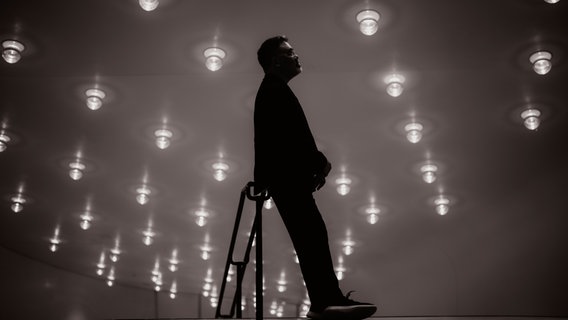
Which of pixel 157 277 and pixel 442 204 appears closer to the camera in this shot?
pixel 442 204

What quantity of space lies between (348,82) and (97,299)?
698 inches

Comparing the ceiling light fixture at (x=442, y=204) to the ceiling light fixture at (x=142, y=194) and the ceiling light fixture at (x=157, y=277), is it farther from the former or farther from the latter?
the ceiling light fixture at (x=157, y=277)

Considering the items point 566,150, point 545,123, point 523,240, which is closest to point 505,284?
point 523,240

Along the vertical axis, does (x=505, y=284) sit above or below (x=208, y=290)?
below

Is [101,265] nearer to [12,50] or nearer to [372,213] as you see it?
[372,213]

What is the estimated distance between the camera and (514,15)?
6668 mm

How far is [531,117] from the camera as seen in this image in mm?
8953

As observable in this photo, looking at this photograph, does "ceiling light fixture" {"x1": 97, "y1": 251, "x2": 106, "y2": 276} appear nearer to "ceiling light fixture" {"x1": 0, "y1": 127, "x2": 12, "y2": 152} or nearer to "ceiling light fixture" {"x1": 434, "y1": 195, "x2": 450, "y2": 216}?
"ceiling light fixture" {"x1": 0, "y1": 127, "x2": 12, "y2": 152}

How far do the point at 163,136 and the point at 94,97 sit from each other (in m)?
1.57

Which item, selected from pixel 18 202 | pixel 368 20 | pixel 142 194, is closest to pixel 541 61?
pixel 368 20

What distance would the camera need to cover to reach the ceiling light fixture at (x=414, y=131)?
9.30 m

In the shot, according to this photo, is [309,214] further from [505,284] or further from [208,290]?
[208,290]

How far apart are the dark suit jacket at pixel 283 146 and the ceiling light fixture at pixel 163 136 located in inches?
235

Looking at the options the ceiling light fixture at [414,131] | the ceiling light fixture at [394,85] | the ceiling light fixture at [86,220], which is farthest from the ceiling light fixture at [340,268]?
the ceiling light fixture at [394,85]
